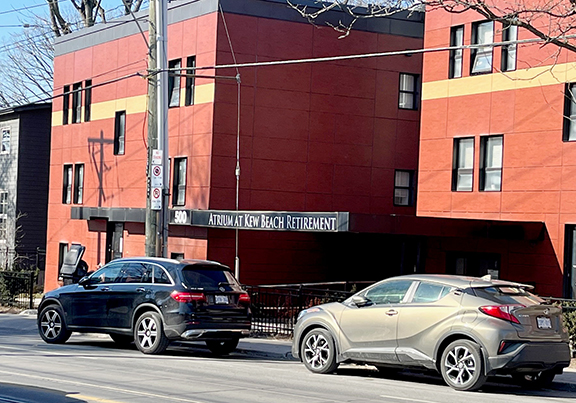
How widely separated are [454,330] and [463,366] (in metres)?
0.52

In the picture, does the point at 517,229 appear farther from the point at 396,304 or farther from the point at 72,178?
the point at 72,178

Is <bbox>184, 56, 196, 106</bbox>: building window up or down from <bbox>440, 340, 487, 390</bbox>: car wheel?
up

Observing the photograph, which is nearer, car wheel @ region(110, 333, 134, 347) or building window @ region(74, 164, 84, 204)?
car wheel @ region(110, 333, 134, 347)

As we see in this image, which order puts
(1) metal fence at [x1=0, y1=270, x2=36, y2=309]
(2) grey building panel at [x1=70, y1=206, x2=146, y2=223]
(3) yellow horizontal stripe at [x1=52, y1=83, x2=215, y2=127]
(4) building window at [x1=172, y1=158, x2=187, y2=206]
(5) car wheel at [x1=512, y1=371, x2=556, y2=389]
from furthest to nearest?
(2) grey building panel at [x1=70, y1=206, x2=146, y2=223], (4) building window at [x1=172, y1=158, x2=187, y2=206], (3) yellow horizontal stripe at [x1=52, y1=83, x2=215, y2=127], (1) metal fence at [x1=0, y1=270, x2=36, y2=309], (5) car wheel at [x1=512, y1=371, x2=556, y2=389]

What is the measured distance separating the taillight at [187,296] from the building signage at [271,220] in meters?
7.50

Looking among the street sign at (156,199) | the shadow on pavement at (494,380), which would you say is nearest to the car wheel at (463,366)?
the shadow on pavement at (494,380)

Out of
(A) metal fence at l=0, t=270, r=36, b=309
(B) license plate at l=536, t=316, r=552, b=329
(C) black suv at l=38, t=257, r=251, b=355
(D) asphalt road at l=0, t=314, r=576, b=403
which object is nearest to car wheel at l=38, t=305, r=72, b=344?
(C) black suv at l=38, t=257, r=251, b=355

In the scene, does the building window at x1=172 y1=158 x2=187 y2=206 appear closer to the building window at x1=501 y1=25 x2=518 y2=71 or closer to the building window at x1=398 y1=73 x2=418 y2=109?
the building window at x1=398 y1=73 x2=418 y2=109

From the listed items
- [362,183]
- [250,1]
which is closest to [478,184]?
[362,183]

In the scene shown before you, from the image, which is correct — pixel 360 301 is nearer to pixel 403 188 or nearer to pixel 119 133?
pixel 403 188

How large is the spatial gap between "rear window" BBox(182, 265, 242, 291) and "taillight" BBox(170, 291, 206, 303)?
7.4 inches

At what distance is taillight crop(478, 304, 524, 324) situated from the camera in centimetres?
1248

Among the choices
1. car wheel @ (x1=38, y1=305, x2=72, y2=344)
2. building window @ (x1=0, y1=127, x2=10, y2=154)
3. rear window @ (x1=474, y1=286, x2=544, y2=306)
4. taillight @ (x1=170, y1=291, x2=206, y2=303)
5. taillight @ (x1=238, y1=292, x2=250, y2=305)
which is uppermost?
building window @ (x1=0, y1=127, x2=10, y2=154)

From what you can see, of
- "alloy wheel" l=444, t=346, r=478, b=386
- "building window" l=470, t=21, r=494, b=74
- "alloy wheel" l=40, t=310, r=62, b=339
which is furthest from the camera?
"building window" l=470, t=21, r=494, b=74
